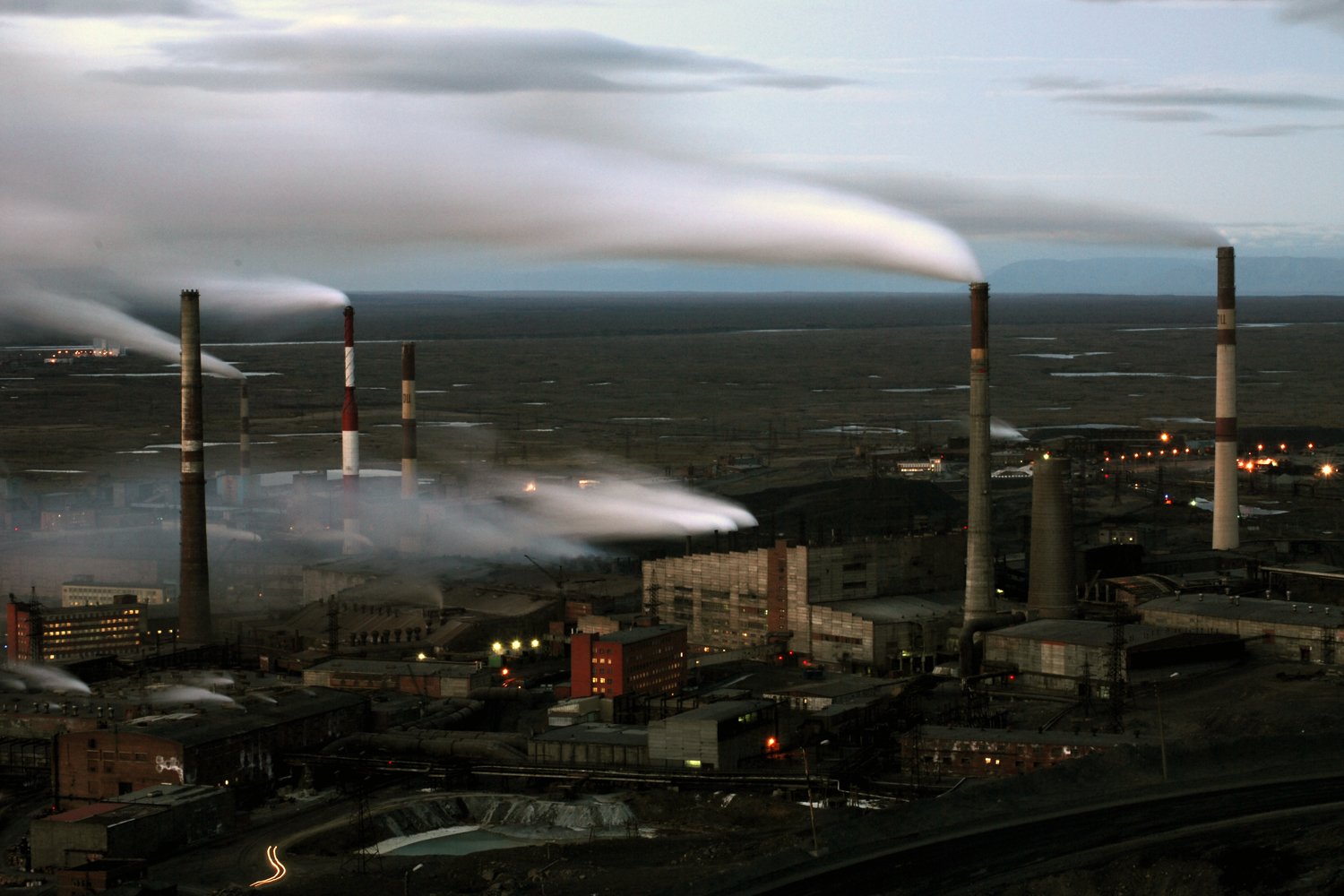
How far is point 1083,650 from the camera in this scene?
36062 millimetres

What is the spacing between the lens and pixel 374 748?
109 feet

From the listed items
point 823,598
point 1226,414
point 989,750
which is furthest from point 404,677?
point 1226,414

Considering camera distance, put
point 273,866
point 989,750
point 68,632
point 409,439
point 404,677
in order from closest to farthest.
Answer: point 273,866, point 989,750, point 404,677, point 68,632, point 409,439

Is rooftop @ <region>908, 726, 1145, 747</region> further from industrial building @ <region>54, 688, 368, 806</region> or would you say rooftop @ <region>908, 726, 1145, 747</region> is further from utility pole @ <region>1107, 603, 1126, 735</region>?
industrial building @ <region>54, 688, 368, 806</region>

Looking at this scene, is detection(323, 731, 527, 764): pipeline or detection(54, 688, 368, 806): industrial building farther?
detection(323, 731, 527, 764): pipeline

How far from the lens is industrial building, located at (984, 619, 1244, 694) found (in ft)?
118

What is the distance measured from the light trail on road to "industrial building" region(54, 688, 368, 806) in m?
4.87

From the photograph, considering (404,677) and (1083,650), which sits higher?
Result: (1083,650)

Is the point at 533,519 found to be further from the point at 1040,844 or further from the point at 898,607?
the point at 1040,844

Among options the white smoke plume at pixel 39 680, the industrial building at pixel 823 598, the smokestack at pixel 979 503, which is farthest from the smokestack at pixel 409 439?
the smokestack at pixel 979 503

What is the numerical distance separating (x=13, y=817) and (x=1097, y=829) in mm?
19608

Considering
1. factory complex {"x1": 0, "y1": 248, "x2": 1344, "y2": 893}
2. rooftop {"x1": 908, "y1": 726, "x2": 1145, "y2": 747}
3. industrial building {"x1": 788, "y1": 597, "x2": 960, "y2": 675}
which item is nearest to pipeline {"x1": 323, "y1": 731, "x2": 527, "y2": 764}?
factory complex {"x1": 0, "y1": 248, "x2": 1344, "y2": 893}

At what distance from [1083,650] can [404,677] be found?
15060 mm

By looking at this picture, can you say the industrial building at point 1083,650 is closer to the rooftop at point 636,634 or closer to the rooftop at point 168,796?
the rooftop at point 636,634
